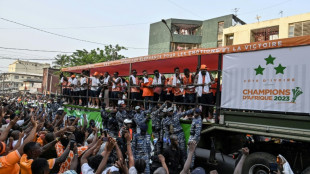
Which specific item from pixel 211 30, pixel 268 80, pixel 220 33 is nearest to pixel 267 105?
pixel 268 80

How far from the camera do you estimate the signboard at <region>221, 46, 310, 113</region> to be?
5621mm

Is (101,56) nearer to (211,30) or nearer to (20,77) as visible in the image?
(211,30)

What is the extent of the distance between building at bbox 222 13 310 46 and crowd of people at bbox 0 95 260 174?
1910 centimetres

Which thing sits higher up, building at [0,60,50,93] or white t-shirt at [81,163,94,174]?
building at [0,60,50,93]

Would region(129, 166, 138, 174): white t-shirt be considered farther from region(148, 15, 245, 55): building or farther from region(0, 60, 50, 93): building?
region(0, 60, 50, 93): building

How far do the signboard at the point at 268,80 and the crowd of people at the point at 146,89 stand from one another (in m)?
0.73

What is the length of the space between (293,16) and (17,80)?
76.7 m

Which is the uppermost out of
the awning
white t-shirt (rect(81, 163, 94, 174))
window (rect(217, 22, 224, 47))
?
window (rect(217, 22, 224, 47))

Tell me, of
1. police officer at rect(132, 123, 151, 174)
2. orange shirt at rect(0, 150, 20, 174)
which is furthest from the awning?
orange shirt at rect(0, 150, 20, 174)

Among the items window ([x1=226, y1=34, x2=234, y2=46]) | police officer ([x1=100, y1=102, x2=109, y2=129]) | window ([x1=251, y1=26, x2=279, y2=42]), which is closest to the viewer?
police officer ([x1=100, y1=102, x2=109, y2=129])

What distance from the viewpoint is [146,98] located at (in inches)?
388

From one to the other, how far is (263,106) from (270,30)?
22.1 meters

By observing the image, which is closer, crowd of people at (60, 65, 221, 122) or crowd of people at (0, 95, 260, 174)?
crowd of people at (0, 95, 260, 174)

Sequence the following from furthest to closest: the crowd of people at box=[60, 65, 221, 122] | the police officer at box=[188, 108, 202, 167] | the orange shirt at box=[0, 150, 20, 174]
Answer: the crowd of people at box=[60, 65, 221, 122]
the police officer at box=[188, 108, 202, 167]
the orange shirt at box=[0, 150, 20, 174]
